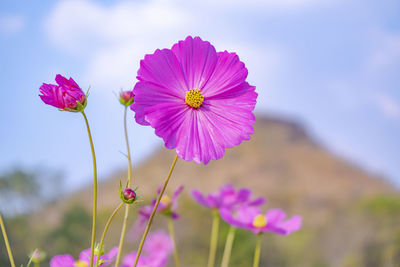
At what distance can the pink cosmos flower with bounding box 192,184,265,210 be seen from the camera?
100 centimetres

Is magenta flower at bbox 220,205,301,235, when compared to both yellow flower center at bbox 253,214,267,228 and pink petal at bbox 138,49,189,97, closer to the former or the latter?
yellow flower center at bbox 253,214,267,228

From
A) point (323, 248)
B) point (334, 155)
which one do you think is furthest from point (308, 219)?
point (334, 155)

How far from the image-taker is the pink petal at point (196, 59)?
597 mm

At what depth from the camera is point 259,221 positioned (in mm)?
922

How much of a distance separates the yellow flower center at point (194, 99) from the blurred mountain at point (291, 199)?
12.0 inches

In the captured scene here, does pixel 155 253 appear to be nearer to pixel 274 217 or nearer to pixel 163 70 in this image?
pixel 274 217

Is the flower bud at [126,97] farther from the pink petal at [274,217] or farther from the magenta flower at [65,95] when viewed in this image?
the pink petal at [274,217]

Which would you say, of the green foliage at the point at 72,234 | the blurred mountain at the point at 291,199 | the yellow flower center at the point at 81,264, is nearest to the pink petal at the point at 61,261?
the yellow flower center at the point at 81,264

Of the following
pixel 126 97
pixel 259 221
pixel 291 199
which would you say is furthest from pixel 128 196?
pixel 291 199

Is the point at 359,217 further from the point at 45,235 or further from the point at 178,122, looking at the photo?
the point at 178,122

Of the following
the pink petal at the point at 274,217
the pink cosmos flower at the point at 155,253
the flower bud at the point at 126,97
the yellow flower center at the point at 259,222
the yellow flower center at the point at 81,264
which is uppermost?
the flower bud at the point at 126,97

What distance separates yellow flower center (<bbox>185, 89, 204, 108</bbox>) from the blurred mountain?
0.30m

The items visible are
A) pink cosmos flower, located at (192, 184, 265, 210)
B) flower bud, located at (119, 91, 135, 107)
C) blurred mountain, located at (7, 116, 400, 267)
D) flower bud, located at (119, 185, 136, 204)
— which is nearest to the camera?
flower bud, located at (119, 185, 136, 204)

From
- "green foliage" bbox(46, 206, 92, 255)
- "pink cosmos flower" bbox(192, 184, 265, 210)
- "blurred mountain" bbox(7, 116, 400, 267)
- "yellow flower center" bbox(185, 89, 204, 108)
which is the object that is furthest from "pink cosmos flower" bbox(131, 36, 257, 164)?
"green foliage" bbox(46, 206, 92, 255)
